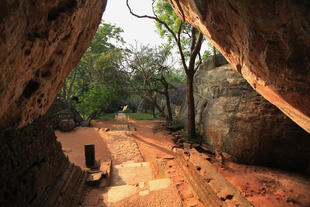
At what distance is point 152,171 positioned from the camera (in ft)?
16.2

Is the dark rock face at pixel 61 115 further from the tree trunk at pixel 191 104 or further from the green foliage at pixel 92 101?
the tree trunk at pixel 191 104

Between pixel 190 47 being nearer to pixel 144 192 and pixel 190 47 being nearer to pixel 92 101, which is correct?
pixel 144 192

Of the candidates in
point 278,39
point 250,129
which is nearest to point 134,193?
point 278,39

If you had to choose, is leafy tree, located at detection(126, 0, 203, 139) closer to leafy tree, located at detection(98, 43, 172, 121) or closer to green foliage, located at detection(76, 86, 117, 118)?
leafy tree, located at detection(98, 43, 172, 121)

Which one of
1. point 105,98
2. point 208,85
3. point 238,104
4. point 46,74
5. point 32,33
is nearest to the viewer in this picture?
point 32,33

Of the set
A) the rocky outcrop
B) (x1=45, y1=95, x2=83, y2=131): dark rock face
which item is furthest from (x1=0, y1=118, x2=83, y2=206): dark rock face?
(x1=45, y1=95, x2=83, y2=131): dark rock face

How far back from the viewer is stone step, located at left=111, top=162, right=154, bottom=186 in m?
4.35

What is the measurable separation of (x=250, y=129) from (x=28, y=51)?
252 inches

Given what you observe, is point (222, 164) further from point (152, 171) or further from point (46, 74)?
point (46, 74)

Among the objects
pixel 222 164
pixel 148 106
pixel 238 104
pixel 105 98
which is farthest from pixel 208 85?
pixel 148 106

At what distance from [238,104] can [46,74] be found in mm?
6380

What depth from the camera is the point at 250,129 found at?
507cm

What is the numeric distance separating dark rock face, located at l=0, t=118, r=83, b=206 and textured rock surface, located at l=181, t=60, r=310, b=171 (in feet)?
18.5

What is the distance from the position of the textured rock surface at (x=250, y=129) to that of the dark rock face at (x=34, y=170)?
5628 mm
